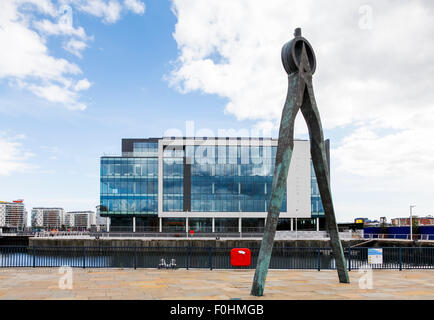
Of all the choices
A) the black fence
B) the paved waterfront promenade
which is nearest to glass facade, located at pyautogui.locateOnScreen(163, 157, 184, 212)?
the black fence

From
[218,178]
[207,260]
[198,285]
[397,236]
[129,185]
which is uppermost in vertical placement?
[218,178]

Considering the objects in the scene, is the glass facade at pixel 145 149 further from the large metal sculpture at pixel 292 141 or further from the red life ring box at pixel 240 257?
the large metal sculpture at pixel 292 141

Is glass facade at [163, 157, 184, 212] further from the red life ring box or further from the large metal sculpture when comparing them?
the large metal sculpture

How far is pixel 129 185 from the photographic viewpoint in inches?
2911

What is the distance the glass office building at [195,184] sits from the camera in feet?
242

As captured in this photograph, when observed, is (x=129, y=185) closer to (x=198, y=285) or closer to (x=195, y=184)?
(x=195, y=184)

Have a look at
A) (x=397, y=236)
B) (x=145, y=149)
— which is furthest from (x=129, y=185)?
(x=397, y=236)

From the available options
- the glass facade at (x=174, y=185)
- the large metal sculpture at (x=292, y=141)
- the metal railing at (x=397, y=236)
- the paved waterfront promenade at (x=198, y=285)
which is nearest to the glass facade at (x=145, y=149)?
the glass facade at (x=174, y=185)

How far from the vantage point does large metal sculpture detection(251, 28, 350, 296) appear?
1274 cm

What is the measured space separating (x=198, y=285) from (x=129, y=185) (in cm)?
6080

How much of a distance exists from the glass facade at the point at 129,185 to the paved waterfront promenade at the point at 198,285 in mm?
54386
